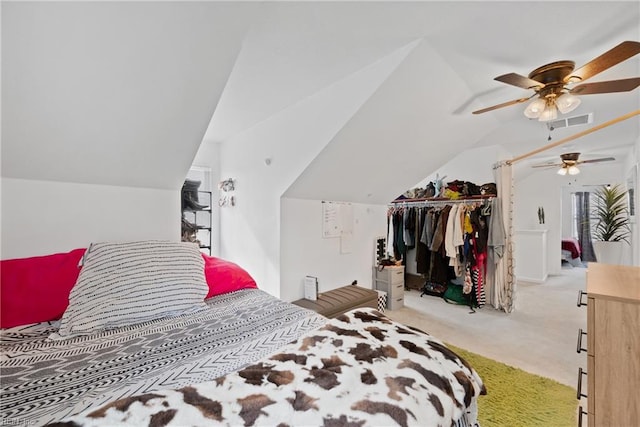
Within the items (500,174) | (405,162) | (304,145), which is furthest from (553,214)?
(304,145)

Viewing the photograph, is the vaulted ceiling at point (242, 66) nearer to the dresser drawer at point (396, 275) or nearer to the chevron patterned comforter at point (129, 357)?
the chevron patterned comforter at point (129, 357)

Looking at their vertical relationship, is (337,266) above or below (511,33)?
below

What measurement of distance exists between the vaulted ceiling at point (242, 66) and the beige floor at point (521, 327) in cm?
228

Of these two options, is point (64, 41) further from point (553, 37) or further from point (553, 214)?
point (553, 214)

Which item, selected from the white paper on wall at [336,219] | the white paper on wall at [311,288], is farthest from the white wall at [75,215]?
the white paper on wall at [336,219]

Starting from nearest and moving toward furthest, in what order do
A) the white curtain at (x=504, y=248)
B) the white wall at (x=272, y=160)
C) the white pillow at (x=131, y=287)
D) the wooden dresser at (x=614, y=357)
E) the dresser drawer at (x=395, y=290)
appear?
the wooden dresser at (x=614, y=357) → the white pillow at (x=131, y=287) → the white wall at (x=272, y=160) → the white curtain at (x=504, y=248) → the dresser drawer at (x=395, y=290)

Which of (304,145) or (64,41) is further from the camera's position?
(304,145)

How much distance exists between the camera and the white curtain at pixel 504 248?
141 inches

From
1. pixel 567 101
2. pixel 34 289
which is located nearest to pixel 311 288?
pixel 34 289

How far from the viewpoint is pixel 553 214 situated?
565cm

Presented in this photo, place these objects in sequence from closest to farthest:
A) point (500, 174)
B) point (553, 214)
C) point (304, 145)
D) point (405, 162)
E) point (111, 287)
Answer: point (111, 287)
point (304, 145)
point (405, 162)
point (500, 174)
point (553, 214)

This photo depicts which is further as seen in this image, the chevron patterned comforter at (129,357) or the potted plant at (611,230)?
the potted plant at (611,230)

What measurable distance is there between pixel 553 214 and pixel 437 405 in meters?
6.65

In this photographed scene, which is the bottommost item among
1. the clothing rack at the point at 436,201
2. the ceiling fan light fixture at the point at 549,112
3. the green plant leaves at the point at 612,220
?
the green plant leaves at the point at 612,220
